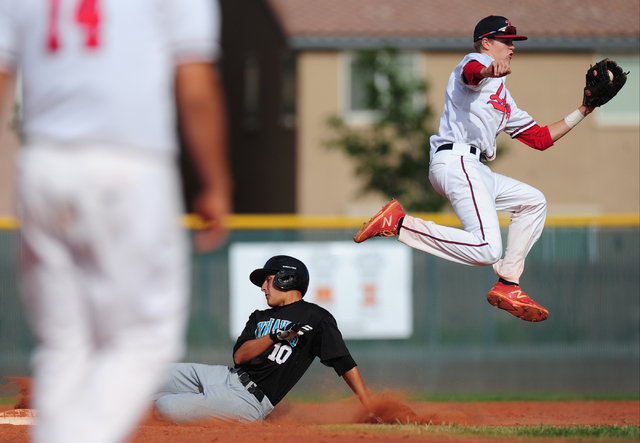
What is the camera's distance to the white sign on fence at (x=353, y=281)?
35.2 feet

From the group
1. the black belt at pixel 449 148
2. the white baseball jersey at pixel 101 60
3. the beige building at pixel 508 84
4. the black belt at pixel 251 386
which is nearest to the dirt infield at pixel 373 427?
the black belt at pixel 251 386

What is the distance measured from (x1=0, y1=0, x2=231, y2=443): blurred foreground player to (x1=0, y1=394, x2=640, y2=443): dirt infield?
2448 millimetres

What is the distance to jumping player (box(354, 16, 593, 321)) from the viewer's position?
521 centimetres

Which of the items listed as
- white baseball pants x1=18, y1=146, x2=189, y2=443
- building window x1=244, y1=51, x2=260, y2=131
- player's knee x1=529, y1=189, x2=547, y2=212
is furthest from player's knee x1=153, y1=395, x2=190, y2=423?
building window x1=244, y1=51, x2=260, y2=131

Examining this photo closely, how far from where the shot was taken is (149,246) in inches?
95.0

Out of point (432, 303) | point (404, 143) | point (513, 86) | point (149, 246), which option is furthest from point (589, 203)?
point (149, 246)

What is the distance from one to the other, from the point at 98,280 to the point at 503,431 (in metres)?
4.11

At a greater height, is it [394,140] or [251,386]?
[394,140]

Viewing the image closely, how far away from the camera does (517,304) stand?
5.29 m

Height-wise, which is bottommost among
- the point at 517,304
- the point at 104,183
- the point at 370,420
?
the point at 370,420

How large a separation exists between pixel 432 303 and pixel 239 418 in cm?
540

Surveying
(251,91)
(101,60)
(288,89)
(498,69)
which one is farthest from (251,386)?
(251,91)

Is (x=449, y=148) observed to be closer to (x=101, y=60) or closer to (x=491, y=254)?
(x=491, y=254)

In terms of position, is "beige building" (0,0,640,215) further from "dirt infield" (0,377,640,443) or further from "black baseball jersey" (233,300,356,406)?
"black baseball jersey" (233,300,356,406)
